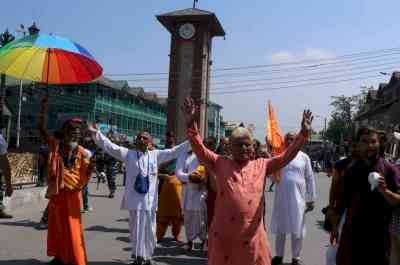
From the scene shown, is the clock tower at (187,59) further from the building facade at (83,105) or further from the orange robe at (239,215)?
the orange robe at (239,215)

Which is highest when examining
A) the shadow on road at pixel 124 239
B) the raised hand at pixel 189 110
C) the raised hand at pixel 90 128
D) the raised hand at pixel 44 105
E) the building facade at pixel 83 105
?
the building facade at pixel 83 105

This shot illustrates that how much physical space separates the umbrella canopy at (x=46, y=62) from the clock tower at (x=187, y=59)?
40.5 meters

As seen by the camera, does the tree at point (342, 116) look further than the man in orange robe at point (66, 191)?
Yes

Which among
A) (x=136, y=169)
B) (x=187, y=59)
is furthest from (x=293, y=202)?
(x=187, y=59)

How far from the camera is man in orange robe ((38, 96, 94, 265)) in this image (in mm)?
6371

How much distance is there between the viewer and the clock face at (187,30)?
164 feet

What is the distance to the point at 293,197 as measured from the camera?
764 centimetres

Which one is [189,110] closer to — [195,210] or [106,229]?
[195,210]

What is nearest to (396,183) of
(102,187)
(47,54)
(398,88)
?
(47,54)

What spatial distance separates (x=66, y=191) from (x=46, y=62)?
1.72 metres

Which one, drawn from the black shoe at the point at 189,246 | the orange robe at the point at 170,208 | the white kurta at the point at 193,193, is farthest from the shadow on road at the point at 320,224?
the black shoe at the point at 189,246

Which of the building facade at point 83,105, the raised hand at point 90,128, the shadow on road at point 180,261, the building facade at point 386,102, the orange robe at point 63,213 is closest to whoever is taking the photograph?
the orange robe at point 63,213

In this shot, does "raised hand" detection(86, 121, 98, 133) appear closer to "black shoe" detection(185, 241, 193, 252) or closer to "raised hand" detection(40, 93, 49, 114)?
"raised hand" detection(40, 93, 49, 114)

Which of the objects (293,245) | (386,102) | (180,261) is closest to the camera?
(293,245)
